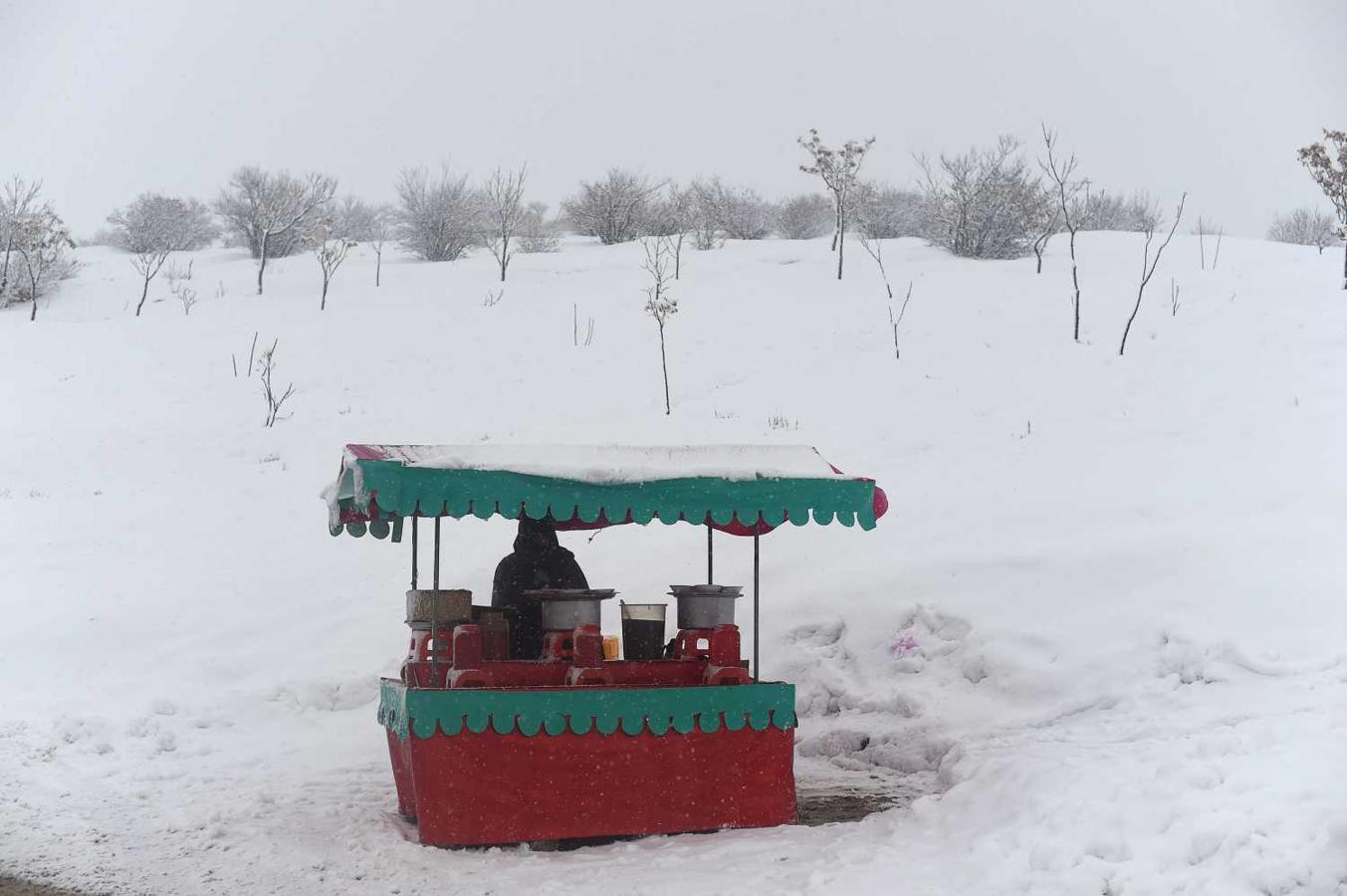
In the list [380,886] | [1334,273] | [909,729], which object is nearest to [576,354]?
[1334,273]

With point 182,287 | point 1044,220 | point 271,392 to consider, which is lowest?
point 271,392

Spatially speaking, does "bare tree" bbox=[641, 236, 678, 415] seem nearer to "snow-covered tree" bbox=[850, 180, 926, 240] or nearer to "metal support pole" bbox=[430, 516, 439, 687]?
"snow-covered tree" bbox=[850, 180, 926, 240]

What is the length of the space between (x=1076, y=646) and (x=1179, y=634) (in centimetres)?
76

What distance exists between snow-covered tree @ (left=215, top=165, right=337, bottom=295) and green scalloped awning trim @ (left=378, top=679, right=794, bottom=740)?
31.2m

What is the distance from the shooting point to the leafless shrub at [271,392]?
A: 20562 mm

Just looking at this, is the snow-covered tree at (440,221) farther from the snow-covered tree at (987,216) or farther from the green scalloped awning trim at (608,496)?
the green scalloped awning trim at (608,496)

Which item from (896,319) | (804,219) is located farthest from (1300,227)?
(896,319)

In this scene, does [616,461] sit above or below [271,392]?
above

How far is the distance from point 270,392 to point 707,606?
47.9 feet

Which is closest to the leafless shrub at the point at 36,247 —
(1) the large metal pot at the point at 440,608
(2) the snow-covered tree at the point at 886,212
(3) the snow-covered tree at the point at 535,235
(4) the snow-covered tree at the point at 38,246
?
(4) the snow-covered tree at the point at 38,246

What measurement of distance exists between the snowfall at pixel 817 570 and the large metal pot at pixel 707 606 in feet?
3.34

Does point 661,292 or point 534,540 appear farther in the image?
point 661,292

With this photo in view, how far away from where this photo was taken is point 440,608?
771 centimetres

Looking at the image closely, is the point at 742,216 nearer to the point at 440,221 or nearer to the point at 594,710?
the point at 440,221
